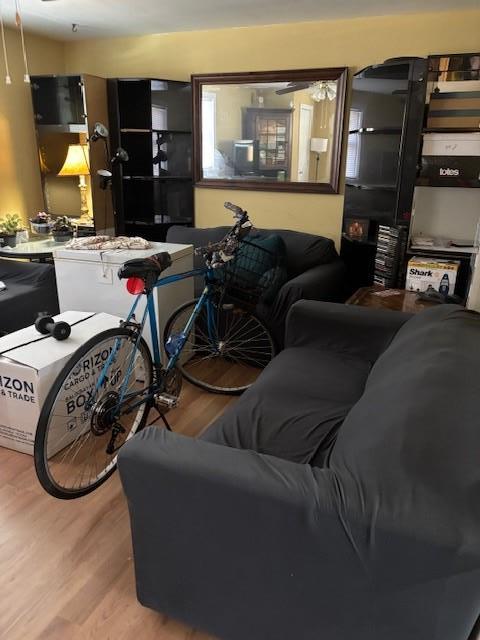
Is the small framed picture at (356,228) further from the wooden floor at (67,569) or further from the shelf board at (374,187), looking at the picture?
the wooden floor at (67,569)

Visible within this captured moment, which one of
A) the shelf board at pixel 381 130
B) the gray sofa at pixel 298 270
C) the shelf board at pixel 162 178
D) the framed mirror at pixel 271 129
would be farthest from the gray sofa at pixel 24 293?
the shelf board at pixel 381 130

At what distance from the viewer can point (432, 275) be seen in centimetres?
299

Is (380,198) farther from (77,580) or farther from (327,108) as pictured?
(77,580)

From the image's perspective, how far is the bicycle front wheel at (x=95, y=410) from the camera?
1.98 metres

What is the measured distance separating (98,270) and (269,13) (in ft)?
7.09

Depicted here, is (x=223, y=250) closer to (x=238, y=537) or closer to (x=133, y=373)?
(x=133, y=373)

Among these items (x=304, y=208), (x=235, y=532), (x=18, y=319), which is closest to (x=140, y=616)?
(x=235, y=532)

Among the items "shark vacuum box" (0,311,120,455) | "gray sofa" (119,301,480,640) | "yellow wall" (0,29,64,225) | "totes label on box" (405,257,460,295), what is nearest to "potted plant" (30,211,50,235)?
"yellow wall" (0,29,64,225)

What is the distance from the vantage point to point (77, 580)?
Answer: 1602 mm

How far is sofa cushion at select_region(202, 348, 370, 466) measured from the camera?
161 cm

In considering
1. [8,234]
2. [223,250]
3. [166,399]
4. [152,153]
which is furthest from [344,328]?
[152,153]

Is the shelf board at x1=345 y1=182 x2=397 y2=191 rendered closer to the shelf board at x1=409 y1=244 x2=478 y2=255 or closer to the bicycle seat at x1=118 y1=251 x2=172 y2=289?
the shelf board at x1=409 y1=244 x2=478 y2=255

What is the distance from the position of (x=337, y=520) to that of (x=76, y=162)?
383cm

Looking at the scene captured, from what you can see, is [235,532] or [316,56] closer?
[235,532]
